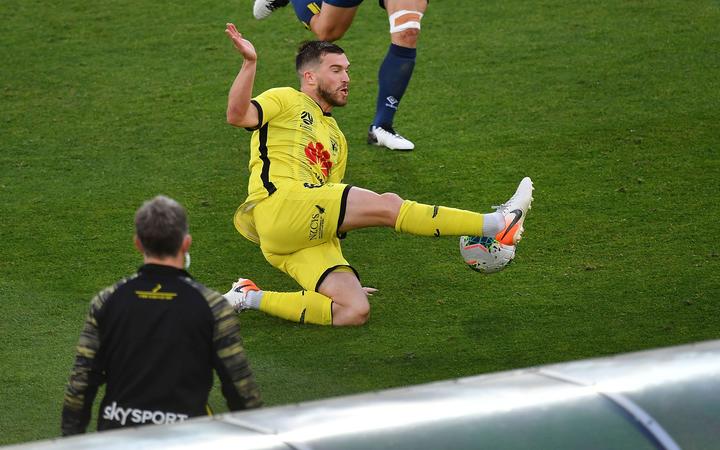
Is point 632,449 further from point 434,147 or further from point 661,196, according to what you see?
point 434,147

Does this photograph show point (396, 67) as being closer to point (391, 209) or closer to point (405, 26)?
point (405, 26)

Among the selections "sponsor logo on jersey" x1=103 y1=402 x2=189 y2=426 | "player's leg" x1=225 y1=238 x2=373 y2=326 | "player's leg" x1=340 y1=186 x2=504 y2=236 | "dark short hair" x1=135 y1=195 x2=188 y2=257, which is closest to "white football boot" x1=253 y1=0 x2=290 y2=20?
"player's leg" x1=225 y1=238 x2=373 y2=326

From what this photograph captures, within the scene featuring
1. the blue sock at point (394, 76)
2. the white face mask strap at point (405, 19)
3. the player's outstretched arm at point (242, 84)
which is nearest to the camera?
the player's outstretched arm at point (242, 84)

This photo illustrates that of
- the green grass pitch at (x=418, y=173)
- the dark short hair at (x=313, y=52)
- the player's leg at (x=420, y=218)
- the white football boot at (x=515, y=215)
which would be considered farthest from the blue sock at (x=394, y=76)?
the player's leg at (x=420, y=218)

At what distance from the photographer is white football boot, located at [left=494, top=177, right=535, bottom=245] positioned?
Result: 193 inches

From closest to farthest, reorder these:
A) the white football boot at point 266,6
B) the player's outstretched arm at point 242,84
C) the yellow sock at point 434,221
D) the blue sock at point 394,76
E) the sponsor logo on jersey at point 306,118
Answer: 1. the player's outstretched arm at point 242,84
2. the yellow sock at point 434,221
3. the sponsor logo on jersey at point 306,118
4. the blue sock at point 394,76
5. the white football boot at point 266,6

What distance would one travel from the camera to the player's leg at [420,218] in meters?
4.83

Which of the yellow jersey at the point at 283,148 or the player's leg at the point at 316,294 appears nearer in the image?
the player's leg at the point at 316,294

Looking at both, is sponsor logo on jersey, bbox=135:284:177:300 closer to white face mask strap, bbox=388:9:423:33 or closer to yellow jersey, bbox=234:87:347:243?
yellow jersey, bbox=234:87:347:243

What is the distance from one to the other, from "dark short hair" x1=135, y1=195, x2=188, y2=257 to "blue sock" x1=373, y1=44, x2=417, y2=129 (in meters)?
3.70

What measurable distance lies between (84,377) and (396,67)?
12.7 ft

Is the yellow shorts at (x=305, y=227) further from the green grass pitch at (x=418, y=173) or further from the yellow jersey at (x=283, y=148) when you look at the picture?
the green grass pitch at (x=418, y=173)

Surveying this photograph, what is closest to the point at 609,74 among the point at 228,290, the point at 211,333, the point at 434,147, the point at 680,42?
the point at 680,42

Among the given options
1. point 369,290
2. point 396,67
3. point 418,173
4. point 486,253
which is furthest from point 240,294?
point 396,67
